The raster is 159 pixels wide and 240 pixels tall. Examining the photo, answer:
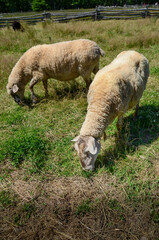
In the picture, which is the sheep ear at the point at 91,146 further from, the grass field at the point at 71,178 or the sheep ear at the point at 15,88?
the sheep ear at the point at 15,88

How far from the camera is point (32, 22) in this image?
16.9 metres

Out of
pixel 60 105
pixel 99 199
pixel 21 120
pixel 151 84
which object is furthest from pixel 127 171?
pixel 151 84

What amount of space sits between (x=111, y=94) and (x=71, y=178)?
5.77 ft

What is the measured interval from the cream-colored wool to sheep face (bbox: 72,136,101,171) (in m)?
0.13

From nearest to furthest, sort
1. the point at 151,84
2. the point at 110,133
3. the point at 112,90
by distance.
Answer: the point at 112,90
the point at 110,133
the point at 151,84

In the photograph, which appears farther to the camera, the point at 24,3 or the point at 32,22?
the point at 24,3

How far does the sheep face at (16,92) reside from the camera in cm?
521

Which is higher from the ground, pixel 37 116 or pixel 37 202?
pixel 37 116

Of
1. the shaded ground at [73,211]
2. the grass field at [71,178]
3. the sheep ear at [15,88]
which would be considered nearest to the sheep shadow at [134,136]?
the grass field at [71,178]

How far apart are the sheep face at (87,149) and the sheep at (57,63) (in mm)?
2820

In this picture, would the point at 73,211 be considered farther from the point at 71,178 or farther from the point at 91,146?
the point at 91,146

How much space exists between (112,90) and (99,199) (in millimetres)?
1936

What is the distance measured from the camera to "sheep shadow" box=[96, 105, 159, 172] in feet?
11.3

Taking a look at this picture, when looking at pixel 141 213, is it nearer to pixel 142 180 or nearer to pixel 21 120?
pixel 142 180
